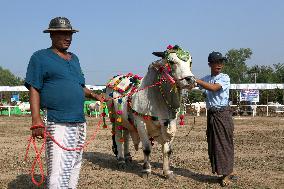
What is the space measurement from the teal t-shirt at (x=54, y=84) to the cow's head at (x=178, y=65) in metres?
2.28

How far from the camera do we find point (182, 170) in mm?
8000

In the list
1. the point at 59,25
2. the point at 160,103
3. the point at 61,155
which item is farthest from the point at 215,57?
the point at 61,155

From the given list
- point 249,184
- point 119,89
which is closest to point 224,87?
point 249,184

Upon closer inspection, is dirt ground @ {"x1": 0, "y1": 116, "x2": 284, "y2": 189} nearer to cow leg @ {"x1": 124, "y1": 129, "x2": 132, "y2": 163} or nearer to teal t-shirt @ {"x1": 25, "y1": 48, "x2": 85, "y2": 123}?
cow leg @ {"x1": 124, "y1": 129, "x2": 132, "y2": 163}

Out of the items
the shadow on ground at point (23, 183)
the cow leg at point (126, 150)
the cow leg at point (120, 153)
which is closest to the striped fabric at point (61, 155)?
the shadow on ground at point (23, 183)

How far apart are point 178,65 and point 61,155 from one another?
276 cm

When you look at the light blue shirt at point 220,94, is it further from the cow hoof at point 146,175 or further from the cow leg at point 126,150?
the cow leg at point 126,150

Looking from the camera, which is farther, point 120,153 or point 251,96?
point 251,96

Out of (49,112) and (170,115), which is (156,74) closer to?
(170,115)

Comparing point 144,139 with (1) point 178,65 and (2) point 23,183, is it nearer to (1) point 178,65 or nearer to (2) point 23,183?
(1) point 178,65

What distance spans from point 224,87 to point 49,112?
11.3ft

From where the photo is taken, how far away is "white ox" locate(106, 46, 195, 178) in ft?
21.4

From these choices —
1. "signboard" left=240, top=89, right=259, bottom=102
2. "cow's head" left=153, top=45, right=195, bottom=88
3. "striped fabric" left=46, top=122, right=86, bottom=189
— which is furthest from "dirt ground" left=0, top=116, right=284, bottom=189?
"signboard" left=240, top=89, right=259, bottom=102

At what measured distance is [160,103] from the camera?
7156 mm
